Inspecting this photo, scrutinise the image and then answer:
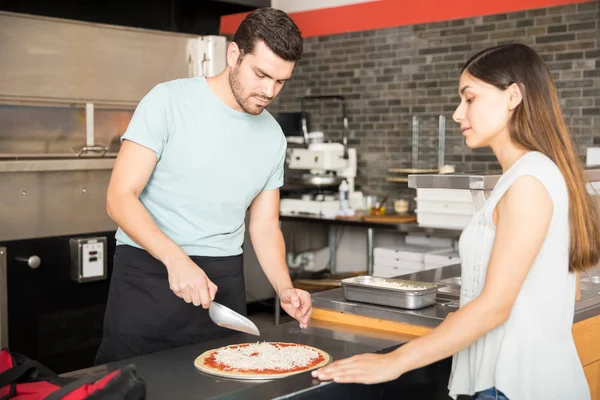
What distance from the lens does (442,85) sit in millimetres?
6438

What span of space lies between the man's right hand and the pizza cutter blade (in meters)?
0.14

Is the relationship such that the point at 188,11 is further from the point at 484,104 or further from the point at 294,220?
the point at 484,104

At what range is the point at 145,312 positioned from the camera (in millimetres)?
2410

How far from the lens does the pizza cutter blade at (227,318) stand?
82.5 inches

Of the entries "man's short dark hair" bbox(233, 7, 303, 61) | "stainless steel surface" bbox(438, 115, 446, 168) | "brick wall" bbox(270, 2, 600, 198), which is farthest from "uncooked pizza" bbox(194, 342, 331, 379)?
"stainless steel surface" bbox(438, 115, 446, 168)

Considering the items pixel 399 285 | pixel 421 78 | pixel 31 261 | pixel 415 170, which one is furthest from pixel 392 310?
pixel 421 78

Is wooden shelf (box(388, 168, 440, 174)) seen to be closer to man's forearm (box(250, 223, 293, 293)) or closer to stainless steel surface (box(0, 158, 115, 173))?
stainless steel surface (box(0, 158, 115, 173))

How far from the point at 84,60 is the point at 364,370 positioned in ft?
10.0

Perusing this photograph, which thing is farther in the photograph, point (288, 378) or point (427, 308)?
point (427, 308)

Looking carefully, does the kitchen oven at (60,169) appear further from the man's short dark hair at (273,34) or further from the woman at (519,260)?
the woman at (519,260)

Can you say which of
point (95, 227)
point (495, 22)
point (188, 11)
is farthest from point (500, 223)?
point (495, 22)

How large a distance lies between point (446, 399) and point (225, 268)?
82 centimetres

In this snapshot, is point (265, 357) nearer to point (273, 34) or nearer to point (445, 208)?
point (273, 34)

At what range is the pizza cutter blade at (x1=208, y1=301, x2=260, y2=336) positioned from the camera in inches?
82.5
